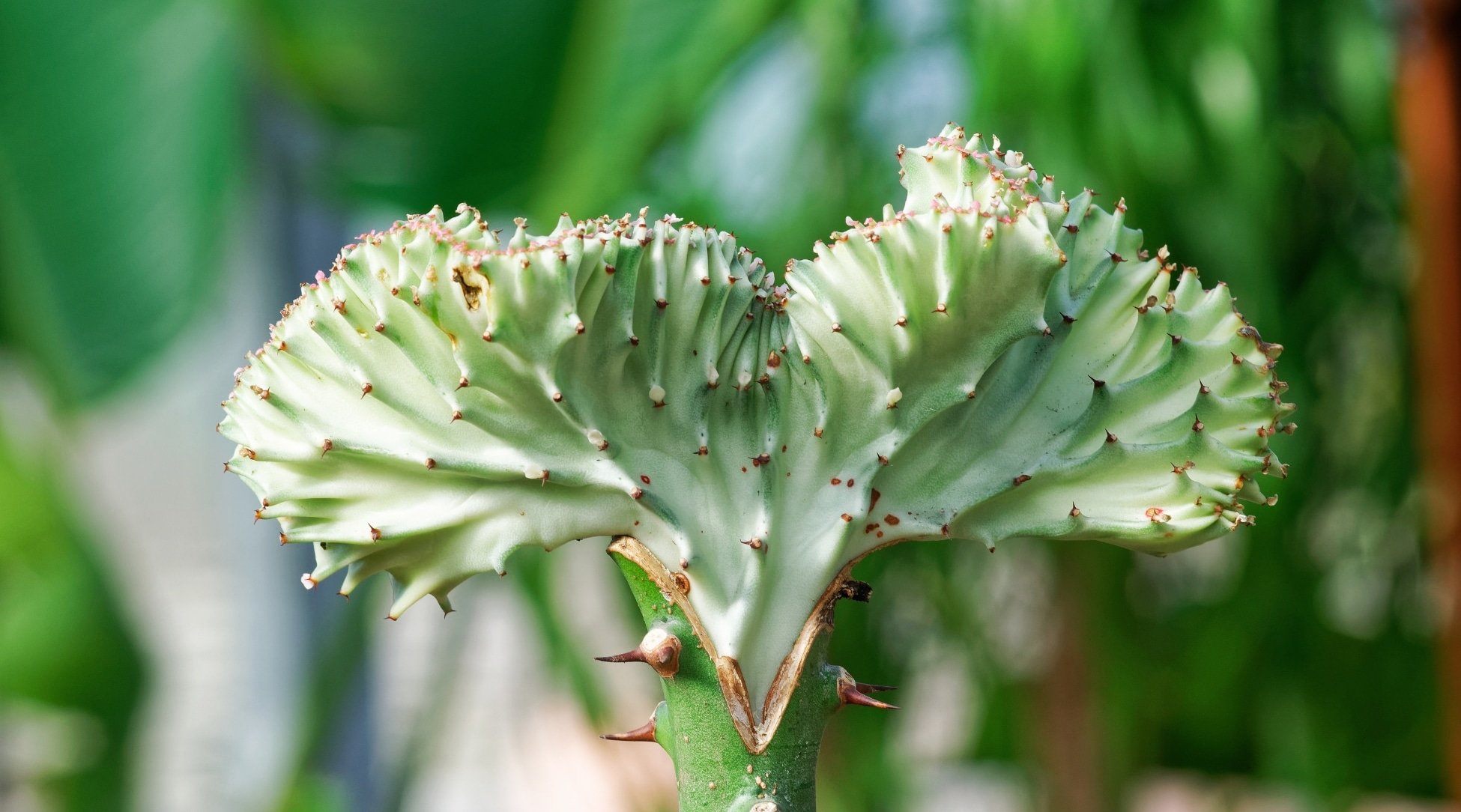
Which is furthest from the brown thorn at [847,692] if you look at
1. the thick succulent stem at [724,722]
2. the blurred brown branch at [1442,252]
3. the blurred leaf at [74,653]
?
the blurred leaf at [74,653]

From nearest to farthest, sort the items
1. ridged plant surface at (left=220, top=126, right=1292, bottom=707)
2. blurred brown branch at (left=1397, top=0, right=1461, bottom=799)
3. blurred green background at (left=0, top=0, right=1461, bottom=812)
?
ridged plant surface at (left=220, top=126, right=1292, bottom=707)
blurred brown branch at (left=1397, top=0, right=1461, bottom=799)
blurred green background at (left=0, top=0, right=1461, bottom=812)

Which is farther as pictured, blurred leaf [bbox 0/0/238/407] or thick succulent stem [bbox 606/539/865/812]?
blurred leaf [bbox 0/0/238/407]

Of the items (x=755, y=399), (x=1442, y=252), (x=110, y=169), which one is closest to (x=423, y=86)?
(x=110, y=169)

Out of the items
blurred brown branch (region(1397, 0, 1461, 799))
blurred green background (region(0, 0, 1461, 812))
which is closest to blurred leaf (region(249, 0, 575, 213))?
blurred green background (region(0, 0, 1461, 812))

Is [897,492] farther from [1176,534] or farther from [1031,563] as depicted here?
[1031,563]

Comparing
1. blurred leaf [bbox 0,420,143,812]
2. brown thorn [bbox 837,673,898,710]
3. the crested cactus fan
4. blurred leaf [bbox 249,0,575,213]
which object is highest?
blurred leaf [bbox 249,0,575,213]

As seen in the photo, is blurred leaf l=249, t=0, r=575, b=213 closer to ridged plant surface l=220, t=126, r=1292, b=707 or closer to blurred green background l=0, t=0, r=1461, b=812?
blurred green background l=0, t=0, r=1461, b=812

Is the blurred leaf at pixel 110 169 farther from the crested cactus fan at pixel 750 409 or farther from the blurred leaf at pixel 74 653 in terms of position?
the crested cactus fan at pixel 750 409
